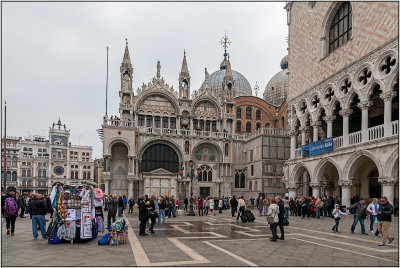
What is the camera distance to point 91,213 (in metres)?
10.8

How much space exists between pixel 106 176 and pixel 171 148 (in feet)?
25.7

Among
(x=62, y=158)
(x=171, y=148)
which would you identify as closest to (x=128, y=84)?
(x=171, y=148)

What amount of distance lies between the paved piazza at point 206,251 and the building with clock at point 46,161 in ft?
242

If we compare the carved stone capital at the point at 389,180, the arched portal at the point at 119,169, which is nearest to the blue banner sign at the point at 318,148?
the carved stone capital at the point at 389,180

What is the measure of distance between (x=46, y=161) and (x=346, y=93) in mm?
83123

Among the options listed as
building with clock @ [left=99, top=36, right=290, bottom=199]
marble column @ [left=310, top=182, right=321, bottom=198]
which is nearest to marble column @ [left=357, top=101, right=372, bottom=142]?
marble column @ [left=310, top=182, right=321, bottom=198]

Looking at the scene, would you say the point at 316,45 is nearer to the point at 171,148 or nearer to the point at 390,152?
the point at 390,152

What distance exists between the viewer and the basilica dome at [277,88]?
56.2 m

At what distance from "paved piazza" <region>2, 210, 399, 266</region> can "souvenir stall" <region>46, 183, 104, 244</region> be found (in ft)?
1.07

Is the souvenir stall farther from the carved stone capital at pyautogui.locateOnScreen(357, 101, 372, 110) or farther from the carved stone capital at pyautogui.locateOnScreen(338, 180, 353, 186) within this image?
the carved stone capital at pyautogui.locateOnScreen(357, 101, 372, 110)

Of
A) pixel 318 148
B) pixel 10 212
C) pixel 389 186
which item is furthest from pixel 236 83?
pixel 10 212

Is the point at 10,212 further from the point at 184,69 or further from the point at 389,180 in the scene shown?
the point at 184,69

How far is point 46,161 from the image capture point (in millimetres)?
88062

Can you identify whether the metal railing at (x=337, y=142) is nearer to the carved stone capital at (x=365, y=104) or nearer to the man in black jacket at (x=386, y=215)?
the carved stone capital at (x=365, y=104)
